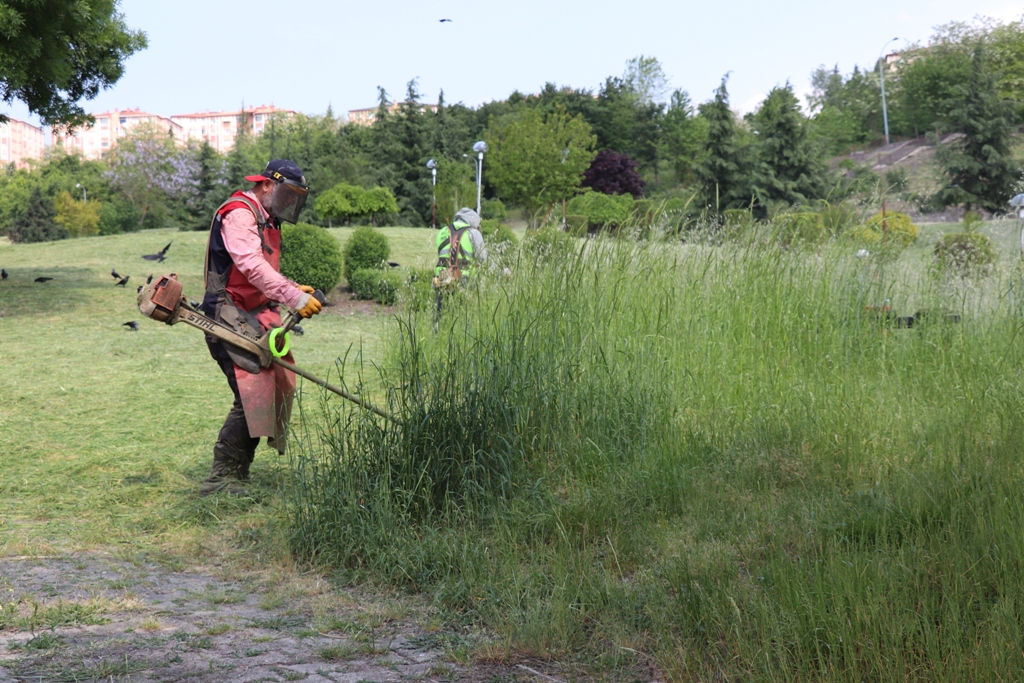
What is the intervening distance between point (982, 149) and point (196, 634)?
129 ft

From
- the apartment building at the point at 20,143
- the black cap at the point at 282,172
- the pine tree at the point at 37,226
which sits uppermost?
the apartment building at the point at 20,143

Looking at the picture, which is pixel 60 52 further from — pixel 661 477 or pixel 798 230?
pixel 661 477

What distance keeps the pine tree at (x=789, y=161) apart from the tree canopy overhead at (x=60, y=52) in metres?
27.3

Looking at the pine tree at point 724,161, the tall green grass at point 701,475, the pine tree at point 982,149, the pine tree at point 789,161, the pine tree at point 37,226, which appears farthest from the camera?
the pine tree at point 37,226

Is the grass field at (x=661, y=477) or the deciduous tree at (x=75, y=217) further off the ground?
the deciduous tree at (x=75, y=217)

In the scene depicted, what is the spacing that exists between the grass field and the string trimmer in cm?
46

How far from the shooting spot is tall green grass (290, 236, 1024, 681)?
8.94 feet

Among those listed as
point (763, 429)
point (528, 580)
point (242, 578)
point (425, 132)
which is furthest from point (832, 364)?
point (425, 132)

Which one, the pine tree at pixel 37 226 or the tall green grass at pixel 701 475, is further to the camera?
the pine tree at pixel 37 226

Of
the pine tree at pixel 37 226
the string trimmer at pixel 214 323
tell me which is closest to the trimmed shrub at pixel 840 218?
the string trimmer at pixel 214 323

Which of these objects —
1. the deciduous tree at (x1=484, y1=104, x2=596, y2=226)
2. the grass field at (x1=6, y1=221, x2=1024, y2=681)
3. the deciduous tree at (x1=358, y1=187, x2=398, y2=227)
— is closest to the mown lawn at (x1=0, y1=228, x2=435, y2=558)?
the grass field at (x1=6, y1=221, x2=1024, y2=681)

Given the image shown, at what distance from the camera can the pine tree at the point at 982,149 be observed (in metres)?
35.4

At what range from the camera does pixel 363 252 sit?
59.7 feet

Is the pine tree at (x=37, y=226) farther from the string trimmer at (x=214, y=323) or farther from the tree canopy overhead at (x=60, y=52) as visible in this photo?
the string trimmer at (x=214, y=323)
